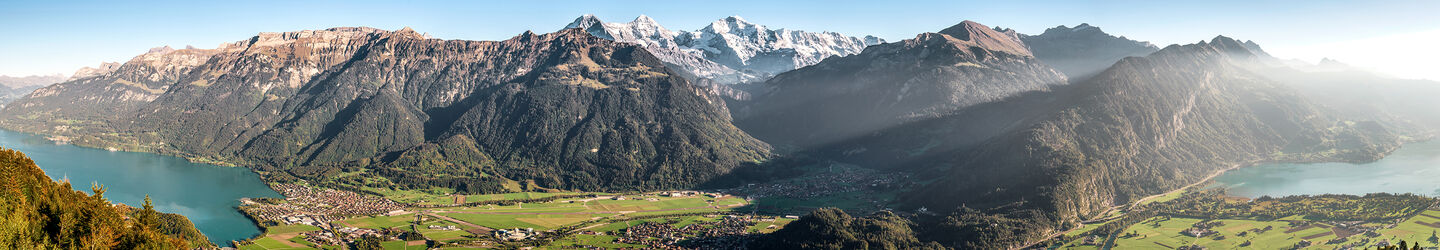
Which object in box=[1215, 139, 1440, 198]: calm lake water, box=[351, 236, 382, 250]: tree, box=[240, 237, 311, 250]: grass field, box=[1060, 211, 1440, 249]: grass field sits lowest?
box=[1060, 211, 1440, 249]: grass field

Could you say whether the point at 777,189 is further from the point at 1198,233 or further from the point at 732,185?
the point at 1198,233

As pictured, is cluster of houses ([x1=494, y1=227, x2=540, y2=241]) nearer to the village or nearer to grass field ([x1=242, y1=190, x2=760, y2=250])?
the village

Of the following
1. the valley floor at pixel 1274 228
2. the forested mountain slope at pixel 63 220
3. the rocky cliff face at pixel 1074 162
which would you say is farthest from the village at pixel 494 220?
the forested mountain slope at pixel 63 220

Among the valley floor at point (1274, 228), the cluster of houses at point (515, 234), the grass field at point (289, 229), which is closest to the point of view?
the valley floor at point (1274, 228)

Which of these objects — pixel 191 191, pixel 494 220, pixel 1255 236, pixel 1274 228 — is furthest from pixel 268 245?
pixel 1274 228

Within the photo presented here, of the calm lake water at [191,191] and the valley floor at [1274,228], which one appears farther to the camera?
the calm lake water at [191,191]

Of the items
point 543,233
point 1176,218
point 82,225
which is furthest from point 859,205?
point 82,225

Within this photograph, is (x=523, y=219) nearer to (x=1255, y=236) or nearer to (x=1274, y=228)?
(x=1255, y=236)

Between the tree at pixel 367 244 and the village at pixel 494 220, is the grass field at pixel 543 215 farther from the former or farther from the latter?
the tree at pixel 367 244

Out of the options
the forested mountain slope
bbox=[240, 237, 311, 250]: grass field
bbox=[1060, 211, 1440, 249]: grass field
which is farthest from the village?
the forested mountain slope
